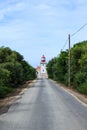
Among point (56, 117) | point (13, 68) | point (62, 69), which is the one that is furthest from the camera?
point (62, 69)

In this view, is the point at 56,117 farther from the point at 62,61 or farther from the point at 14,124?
the point at 62,61

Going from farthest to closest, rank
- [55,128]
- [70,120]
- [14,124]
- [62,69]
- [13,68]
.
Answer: [62,69], [13,68], [70,120], [14,124], [55,128]

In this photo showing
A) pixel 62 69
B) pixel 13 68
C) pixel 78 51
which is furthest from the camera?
pixel 62 69

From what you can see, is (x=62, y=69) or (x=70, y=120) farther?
(x=62, y=69)

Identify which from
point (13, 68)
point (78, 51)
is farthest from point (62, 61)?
point (13, 68)

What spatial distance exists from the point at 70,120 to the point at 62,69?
2599 inches

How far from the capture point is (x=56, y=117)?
59.7ft

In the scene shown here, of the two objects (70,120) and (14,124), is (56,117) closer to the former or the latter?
(70,120)

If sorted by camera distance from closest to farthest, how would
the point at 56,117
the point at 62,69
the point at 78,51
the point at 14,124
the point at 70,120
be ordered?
the point at 14,124 → the point at 70,120 → the point at 56,117 → the point at 78,51 → the point at 62,69

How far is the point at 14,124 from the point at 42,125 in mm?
1146

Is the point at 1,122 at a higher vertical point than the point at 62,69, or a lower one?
lower

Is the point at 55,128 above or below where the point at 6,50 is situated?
below

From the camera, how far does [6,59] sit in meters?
66.2

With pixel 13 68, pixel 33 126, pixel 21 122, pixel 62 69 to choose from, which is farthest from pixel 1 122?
pixel 62 69
